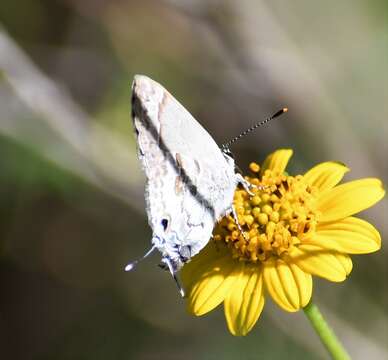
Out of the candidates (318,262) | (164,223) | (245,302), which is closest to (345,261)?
(318,262)

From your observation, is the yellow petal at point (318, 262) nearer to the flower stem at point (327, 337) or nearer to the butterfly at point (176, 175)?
the flower stem at point (327, 337)

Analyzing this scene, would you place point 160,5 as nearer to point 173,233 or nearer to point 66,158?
point 66,158

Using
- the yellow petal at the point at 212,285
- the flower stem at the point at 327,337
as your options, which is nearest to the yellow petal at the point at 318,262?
the flower stem at the point at 327,337

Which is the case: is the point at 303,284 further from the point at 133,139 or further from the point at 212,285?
the point at 133,139

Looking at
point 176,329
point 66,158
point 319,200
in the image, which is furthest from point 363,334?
point 66,158

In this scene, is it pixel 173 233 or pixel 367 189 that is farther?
pixel 367 189
